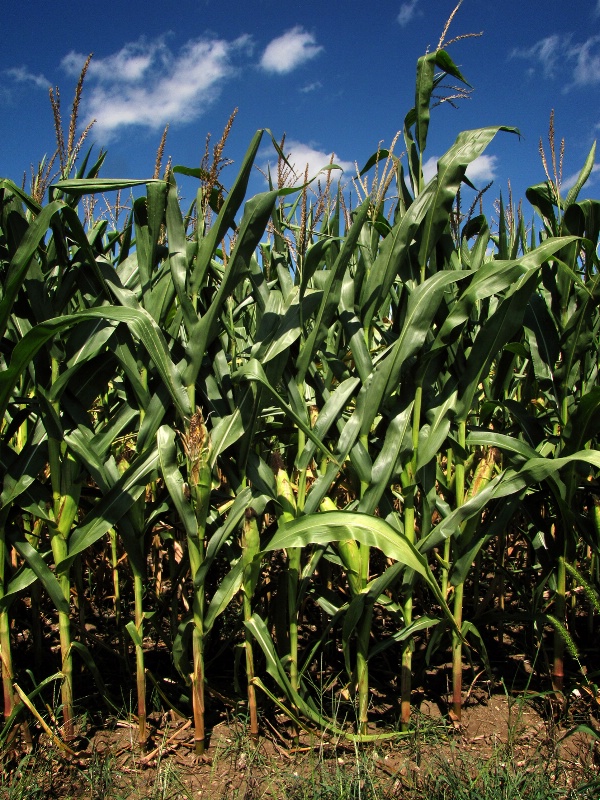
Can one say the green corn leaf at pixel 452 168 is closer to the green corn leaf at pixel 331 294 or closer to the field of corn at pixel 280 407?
the field of corn at pixel 280 407

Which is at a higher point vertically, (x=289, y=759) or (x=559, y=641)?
(x=559, y=641)

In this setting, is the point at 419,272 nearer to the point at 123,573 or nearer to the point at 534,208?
the point at 534,208

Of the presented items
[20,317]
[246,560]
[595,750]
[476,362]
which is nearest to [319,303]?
[476,362]

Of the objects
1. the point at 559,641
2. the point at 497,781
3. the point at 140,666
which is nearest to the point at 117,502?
the point at 140,666

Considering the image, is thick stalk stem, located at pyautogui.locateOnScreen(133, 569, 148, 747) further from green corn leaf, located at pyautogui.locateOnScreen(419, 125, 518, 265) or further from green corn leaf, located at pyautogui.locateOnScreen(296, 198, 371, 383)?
green corn leaf, located at pyautogui.locateOnScreen(419, 125, 518, 265)

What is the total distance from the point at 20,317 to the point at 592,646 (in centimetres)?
271

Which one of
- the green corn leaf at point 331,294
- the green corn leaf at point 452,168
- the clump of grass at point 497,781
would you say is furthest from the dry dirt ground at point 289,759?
the green corn leaf at point 452,168

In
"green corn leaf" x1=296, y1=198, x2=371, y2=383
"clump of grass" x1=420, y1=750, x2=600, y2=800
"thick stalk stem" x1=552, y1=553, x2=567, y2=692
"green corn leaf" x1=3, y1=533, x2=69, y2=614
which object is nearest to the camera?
"clump of grass" x1=420, y1=750, x2=600, y2=800

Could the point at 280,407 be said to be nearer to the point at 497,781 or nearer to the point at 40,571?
the point at 40,571

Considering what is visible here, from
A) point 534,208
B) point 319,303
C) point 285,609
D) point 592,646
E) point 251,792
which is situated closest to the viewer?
point 251,792


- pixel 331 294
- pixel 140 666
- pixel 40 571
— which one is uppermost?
pixel 331 294

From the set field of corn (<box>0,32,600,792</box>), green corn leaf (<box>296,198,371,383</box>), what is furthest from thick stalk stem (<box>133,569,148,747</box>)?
green corn leaf (<box>296,198,371,383</box>)

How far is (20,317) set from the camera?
1972mm

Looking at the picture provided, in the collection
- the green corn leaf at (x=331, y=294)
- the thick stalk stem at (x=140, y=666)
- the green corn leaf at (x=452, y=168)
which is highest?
the green corn leaf at (x=452, y=168)
